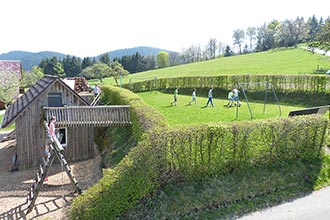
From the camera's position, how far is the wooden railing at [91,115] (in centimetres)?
1755

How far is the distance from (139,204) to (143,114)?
483 cm

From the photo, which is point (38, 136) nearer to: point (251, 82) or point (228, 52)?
point (251, 82)

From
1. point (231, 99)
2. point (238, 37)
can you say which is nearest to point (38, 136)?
point (231, 99)

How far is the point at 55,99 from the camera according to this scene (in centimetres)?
1956

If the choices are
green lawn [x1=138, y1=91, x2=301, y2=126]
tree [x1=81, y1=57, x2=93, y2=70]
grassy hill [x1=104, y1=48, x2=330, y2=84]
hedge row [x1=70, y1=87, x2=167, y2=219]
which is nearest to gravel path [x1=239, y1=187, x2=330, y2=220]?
hedge row [x1=70, y1=87, x2=167, y2=219]

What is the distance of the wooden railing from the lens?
17.5m

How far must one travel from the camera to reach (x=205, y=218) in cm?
923

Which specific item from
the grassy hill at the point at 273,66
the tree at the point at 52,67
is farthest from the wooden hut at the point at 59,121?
the tree at the point at 52,67

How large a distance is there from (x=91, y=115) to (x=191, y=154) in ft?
30.8

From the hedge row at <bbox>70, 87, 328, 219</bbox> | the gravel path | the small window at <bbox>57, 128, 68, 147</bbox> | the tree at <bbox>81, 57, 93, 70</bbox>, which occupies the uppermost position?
the tree at <bbox>81, 57, 93, 70</bbox>

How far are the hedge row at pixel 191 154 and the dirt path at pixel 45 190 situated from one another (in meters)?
3.55

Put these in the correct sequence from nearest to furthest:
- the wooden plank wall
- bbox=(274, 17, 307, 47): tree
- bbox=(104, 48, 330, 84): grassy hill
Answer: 1. the wooden plank wall
2. bbox=(104, 48, 330, 84): grassy hill
3. bbox=(274, 17, 307, 47): tree

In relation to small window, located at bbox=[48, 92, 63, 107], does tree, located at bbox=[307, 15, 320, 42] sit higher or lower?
higher

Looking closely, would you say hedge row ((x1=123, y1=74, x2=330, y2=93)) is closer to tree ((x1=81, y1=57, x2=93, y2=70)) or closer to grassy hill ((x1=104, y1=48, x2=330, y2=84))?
grassy hill ((x1=104, y1=48, x2=330, y2=84))
